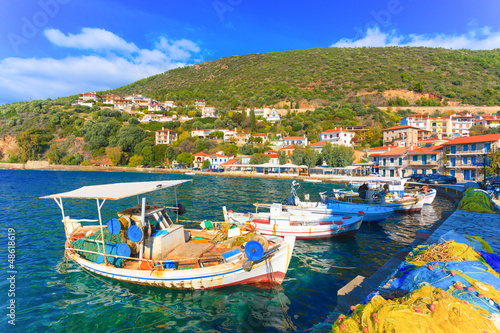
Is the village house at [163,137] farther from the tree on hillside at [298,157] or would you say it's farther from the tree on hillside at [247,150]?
the tree on hillside at [298,157]

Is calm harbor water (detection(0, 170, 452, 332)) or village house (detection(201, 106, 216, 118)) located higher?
village house (detection(201, 106, 216, 118))

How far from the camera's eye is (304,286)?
877 centimetres

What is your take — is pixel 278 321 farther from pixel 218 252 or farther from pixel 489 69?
pixel 489 69

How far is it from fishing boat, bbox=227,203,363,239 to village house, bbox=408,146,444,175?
126 ft

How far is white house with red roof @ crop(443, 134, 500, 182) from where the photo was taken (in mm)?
34706

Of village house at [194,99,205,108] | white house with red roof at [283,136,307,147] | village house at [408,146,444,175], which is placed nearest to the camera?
village house at [408,146,444,175]

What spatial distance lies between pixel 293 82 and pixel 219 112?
2078 inches

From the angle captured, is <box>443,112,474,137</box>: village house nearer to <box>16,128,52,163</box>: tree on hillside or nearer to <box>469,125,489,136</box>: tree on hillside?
<box>469,125,489,136</box>: tree on hillside

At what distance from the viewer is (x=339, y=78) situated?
131 metres

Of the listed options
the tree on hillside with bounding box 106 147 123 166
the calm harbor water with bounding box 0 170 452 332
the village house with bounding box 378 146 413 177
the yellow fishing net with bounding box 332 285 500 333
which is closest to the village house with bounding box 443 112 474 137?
the village house with bounding box 378 146 413 177

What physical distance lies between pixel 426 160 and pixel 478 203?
3379 centimetres

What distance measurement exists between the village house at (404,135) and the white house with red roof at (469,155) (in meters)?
20.5

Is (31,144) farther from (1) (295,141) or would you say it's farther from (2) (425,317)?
(2) (425,317)

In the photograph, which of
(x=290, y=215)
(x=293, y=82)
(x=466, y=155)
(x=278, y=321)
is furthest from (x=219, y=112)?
(x=278, y=321)
